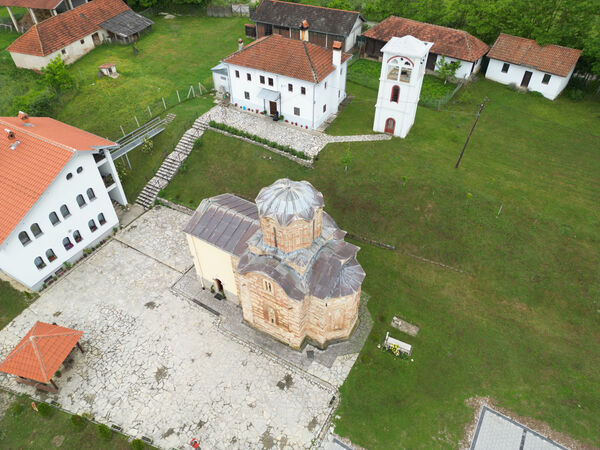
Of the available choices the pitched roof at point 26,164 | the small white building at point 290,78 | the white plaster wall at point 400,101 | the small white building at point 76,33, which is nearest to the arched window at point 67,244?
the pitched roof at point 26,164

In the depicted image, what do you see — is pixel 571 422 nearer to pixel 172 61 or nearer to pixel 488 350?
pixel 488 350

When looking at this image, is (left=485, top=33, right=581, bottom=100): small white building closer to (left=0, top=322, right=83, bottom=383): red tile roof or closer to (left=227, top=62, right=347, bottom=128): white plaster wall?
(left=227, top=62, right=347, bottom=128): white plaster wall

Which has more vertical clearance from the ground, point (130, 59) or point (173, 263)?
point (130, 59)

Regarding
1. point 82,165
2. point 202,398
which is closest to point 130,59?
point 82,165

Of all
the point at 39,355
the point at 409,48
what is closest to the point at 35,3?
the point at 409,48

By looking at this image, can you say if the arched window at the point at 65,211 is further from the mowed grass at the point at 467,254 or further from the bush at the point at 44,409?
the bush at the point at 44,409

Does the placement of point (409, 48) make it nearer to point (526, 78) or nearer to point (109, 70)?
point (526, 78)
